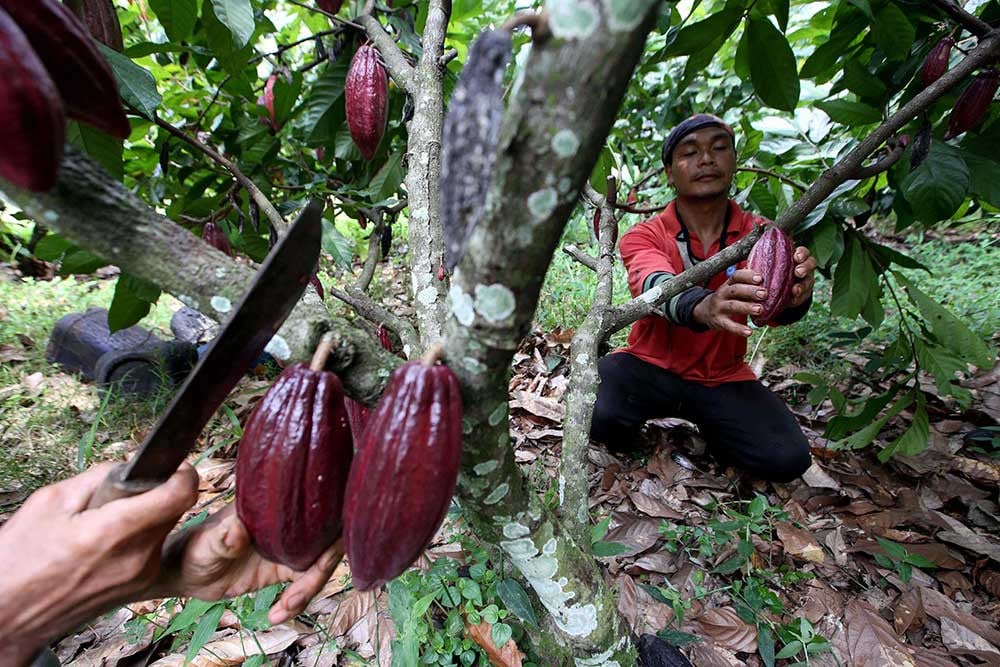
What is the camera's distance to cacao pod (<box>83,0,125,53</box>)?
0.82 meters

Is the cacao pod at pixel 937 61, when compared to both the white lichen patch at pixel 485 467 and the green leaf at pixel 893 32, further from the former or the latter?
the white lichen patch at pixel 485 467

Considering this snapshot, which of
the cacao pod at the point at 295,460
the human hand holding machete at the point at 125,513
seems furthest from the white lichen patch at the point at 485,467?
the human hand holding machete at the point at 125,513

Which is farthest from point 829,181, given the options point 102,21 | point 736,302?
point 102,21

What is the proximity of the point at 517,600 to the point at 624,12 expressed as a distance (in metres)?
0.90

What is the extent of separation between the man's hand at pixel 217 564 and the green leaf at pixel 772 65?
1441 millimetres

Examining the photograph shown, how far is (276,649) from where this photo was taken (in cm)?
120

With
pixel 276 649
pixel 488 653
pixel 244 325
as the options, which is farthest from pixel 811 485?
pixel 244 325

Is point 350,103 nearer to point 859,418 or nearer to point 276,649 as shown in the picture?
point 276,649

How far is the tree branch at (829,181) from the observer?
1.01 m

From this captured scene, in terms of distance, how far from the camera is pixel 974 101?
115 centimetres

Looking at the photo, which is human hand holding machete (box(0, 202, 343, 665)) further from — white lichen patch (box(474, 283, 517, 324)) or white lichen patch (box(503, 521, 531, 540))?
white lichen patch (box(503, 521, 531, 540))

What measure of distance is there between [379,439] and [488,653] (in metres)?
0.79

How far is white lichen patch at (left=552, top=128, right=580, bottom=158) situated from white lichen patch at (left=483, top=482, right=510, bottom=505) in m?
0.40

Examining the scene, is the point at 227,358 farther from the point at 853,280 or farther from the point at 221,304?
the point at 853,280
